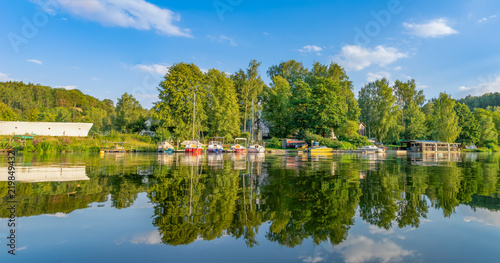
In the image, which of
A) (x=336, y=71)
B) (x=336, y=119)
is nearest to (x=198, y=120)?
(x=336, y=119)

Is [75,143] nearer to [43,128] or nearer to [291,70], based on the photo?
[43,128]

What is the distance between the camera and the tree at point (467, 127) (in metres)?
71.3

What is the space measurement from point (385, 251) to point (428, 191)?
21.9 ft

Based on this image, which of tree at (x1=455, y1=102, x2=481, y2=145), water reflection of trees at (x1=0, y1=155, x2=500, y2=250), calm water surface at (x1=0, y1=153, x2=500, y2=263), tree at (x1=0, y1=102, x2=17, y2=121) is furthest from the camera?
tree at (x1=455, y1=102, x2=481, y2=145)

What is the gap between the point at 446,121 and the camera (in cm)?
6706

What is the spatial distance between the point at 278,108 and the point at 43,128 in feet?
158

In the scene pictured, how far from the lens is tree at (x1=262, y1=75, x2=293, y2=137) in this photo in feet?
200

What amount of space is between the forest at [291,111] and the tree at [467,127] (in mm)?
206

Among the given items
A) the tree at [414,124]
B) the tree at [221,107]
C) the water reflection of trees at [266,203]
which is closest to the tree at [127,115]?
the tree at [221,107]

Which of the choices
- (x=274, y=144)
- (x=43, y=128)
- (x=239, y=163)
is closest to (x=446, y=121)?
(x=274, y=144)

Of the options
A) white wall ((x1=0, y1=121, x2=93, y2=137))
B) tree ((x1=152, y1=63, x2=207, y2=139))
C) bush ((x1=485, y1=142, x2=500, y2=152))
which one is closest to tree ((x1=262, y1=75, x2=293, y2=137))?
tree ((x1=152, y1=63, x2=207, y2=139))

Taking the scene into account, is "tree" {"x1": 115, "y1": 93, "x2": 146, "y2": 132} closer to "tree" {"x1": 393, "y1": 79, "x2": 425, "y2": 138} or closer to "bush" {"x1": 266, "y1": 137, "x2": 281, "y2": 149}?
"bush" {"x1": 266, "y1": 137, "x2": 281, "y2": 149}

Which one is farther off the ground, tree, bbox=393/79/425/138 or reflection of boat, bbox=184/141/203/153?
tree, bbox=393/79/425/138

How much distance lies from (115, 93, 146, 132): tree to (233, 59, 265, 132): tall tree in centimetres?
2465
